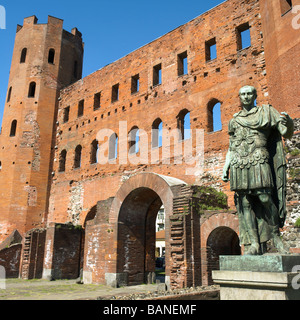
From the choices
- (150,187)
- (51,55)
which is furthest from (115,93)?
(150,187)

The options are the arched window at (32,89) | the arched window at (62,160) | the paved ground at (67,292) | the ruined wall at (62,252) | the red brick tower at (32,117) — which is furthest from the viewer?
the arched window at (32,89)

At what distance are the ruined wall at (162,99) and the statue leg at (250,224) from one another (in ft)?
27.9

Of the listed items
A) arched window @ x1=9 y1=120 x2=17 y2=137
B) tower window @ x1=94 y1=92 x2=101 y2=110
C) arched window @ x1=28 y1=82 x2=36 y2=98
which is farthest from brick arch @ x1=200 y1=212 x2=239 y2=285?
arched window @ x1=28 y1=82 x2=36 y2=98

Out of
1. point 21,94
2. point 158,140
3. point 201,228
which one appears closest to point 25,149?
point 21,94

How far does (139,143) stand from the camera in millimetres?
16938

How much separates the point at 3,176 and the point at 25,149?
224cm

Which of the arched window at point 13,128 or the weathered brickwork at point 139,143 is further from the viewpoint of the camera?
the arched window at point 13,128

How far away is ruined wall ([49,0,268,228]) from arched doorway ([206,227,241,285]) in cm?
170

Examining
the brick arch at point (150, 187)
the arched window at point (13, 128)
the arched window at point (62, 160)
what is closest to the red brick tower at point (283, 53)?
the brick arch at point (150, 187)

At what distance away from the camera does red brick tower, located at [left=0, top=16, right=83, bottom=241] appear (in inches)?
792

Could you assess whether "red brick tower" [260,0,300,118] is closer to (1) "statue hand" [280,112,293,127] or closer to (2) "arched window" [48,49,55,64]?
(1) "statue hand" [280,112,293,127]

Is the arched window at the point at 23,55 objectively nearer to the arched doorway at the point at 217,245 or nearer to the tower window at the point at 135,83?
the tower window at the point at 135,83

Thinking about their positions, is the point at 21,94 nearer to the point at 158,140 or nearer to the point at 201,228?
the point at 158,140

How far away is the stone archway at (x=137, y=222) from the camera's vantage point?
12117 mm
